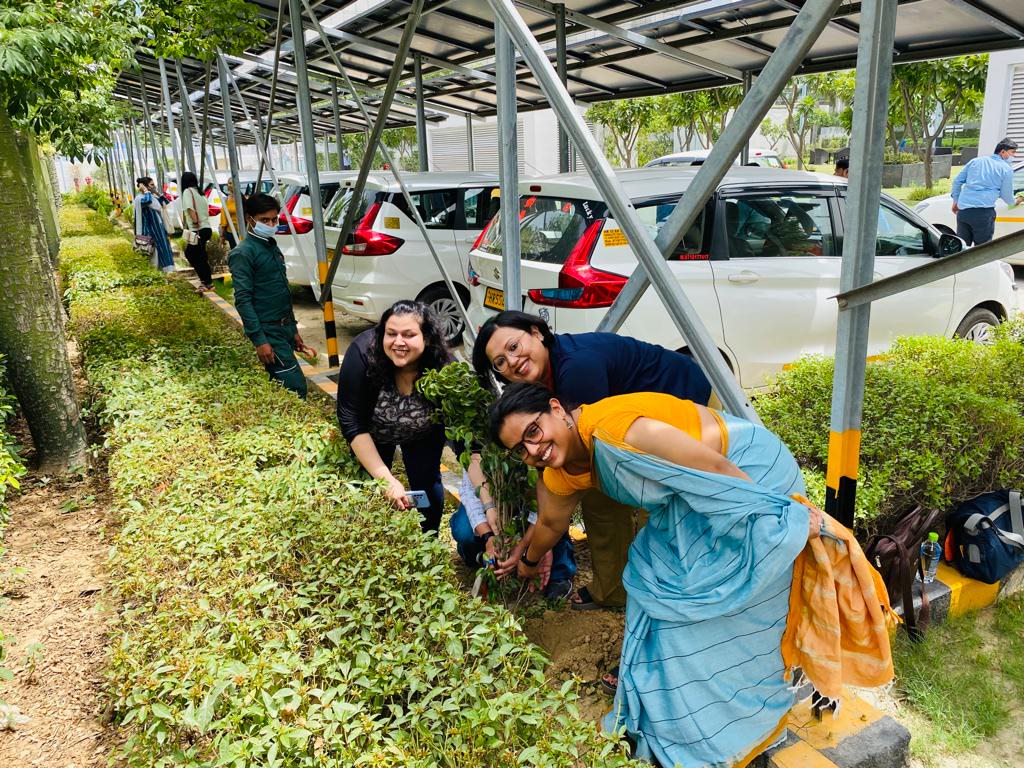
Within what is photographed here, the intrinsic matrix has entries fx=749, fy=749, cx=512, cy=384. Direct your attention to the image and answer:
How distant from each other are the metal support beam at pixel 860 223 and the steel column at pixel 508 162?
1580 mm

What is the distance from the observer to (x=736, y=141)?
8.53 feet

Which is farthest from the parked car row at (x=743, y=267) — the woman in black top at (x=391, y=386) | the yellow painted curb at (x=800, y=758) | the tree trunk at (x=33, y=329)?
the yellow painted curb at (x=800, y=758)

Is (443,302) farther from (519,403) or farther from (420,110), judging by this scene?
(519,403)

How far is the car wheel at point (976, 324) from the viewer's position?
19.6 ft

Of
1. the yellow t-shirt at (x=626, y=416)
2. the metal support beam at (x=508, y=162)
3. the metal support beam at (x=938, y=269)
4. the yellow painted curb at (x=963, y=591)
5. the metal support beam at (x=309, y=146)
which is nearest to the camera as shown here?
the metal support beam at (x=938, y=269)

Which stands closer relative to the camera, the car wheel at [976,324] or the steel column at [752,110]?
the steel column at [752,110]

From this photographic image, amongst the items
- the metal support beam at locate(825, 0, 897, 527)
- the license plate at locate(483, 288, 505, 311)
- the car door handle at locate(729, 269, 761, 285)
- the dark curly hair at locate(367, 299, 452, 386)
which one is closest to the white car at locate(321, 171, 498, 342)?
the license plate at locate(483, 288, 505, 311)

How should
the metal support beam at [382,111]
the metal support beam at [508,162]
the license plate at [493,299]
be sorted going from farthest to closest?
1. the license plate at [493,299]
2. the metal support beam at [382,111]
3. the metal support beam at [508,162]

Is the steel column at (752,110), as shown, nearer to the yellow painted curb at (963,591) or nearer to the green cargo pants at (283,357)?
the yellow painted curb at (963,591)

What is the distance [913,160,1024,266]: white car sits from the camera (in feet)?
33.2

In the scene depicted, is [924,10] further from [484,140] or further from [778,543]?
[484,140]

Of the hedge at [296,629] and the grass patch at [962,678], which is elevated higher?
the hedge at [296,629]

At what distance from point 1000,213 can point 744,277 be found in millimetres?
7583

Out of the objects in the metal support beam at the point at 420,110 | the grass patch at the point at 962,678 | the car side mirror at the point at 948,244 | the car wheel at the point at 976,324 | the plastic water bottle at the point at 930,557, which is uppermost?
the metal support beam at the point at 420,110
